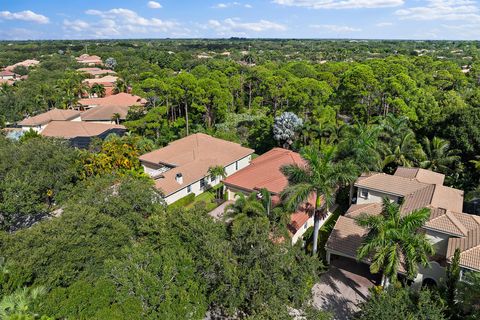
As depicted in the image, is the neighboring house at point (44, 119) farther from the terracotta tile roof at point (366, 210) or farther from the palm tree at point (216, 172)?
the terracotta tile roof at point (366, 210)

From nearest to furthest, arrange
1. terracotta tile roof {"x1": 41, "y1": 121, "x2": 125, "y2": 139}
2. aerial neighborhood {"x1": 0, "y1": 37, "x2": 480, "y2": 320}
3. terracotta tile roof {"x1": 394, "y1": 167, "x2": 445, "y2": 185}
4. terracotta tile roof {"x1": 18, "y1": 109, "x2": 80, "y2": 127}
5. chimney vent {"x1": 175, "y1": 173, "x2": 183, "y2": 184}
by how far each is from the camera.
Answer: aerial neighborhood {"x1": 0, "y1": 37, "x2": 480, "y2": 320}, terracotta tile roof {"x1": 394, "y1": 167, "x2": 445, "y2": 185}, chimney vent {"x1": 175, "y1": 173, "x2": 183, "y2": 184}, terracotta tile roof {"x1": 41, "y1": 121, "x2": 125, "y2": 139}, terracotta tile roof {"x1": 18, "y1": 109, "x2": 80, "y2": 127}

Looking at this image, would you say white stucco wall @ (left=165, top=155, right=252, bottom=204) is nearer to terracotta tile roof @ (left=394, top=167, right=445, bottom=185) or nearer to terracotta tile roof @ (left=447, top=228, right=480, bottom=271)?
terracotta tile roof @ (left=394, top=167, right=445, bottom=185)

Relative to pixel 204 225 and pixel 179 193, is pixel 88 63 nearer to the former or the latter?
pixel 179 193

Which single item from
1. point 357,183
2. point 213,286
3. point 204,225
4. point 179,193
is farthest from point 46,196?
point 357,183

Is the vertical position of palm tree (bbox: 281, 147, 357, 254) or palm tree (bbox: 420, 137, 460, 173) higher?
palm tree (bbox: 281, 147, 357, 254)

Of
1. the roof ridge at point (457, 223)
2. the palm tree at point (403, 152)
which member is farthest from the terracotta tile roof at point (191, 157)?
the roof ridge at point (457, 223)

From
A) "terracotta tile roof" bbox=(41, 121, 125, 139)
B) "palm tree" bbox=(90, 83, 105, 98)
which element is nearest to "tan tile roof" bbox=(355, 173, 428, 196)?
"terracotta tile roof" bbox=(41, 121, 125, 139)
